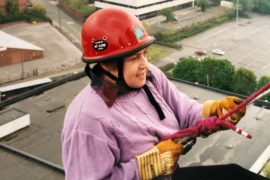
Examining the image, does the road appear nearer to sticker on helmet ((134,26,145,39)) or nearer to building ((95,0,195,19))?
building ((95,0,195,19))

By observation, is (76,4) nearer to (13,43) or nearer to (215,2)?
(13,43)

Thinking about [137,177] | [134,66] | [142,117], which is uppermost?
[134,66]

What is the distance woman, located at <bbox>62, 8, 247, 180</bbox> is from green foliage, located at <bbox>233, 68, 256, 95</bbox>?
1076 cm

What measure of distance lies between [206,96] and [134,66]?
7427 millimetres

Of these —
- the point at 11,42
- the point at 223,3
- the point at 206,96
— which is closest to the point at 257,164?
the point at 206,96

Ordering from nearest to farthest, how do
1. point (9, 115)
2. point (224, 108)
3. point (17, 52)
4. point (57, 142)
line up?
point (224, 108)
point (57, 142)
point (9, 115)
point (17, 52)

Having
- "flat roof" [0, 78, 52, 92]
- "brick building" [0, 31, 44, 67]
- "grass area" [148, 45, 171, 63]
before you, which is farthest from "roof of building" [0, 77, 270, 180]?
"grass area" [148, 45, 171, 63]

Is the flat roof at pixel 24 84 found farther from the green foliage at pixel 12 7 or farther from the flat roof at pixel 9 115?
the green foliage at pixel 12 7

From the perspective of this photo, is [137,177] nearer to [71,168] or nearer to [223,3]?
[71,168]

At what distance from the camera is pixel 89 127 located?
4.74 feet

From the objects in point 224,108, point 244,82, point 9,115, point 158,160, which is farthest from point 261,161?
point 244,82

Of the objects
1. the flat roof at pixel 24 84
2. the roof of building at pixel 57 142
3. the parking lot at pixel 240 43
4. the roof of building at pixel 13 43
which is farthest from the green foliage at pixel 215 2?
the roof of building at pixel 57 142

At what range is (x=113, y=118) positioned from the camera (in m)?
1.51

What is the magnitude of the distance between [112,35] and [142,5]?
18625mm
